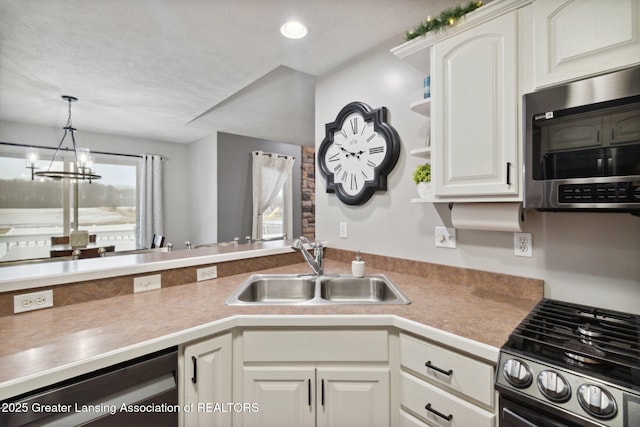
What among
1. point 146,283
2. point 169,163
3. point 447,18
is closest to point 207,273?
point 146,283

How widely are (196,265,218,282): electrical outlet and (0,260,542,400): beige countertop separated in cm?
12

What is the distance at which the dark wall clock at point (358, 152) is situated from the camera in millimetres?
1898

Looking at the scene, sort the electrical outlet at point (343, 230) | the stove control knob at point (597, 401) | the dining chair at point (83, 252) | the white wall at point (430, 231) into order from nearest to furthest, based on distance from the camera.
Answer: the stove control knob at point (597, 401), the white wall at point (430, 231), the electrical outlet at point (343, 230), the dining chair at point (83, 252)

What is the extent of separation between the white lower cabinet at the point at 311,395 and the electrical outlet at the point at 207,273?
2.25ft

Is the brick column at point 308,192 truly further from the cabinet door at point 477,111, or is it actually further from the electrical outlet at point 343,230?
the cabinet door at point 477,111

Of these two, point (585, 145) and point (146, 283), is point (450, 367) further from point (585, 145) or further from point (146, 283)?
point (146, 283)

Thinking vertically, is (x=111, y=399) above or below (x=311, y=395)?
above

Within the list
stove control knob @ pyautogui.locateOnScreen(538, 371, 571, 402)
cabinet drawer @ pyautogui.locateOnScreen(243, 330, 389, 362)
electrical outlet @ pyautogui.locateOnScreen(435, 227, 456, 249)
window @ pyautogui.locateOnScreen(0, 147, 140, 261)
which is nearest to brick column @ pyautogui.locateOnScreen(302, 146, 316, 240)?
window @ pyautogui.locateOnScreen(0, 147, 140, 261)

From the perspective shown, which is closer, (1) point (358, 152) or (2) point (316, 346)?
(2) point (316, 346)

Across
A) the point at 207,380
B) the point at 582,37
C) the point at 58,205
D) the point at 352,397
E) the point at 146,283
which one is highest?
the point at 582,37

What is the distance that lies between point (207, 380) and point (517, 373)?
1.02 meters

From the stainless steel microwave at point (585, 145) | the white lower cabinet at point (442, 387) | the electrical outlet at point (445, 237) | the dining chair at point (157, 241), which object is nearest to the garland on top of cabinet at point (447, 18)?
the stainless steel microwave at point (585, 145)

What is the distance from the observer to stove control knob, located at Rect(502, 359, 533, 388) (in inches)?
31.1

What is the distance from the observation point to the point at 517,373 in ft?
2.64
